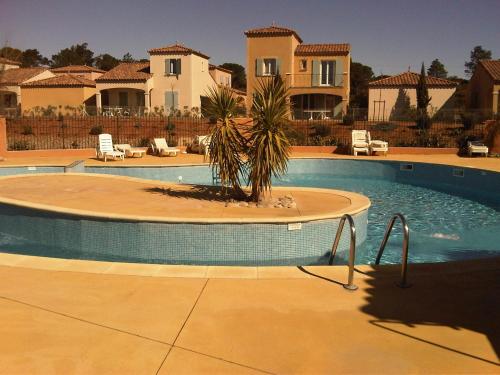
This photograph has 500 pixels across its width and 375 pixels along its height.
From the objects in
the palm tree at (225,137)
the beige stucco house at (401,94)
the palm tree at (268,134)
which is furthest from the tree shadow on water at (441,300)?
the beige stucco house at (401,94)

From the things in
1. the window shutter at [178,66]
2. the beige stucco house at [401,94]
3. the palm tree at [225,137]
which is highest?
the window shutter at [178,66]

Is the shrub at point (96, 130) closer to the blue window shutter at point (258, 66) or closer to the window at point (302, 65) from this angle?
the blue window shutter at point (258, 66)

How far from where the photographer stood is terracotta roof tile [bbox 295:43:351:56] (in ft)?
116

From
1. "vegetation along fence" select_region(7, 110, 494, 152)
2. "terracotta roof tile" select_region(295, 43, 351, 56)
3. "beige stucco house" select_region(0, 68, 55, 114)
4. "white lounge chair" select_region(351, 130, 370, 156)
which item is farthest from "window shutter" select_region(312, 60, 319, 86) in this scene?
"beige stucco house" select_region(0, 68, 55, 114)

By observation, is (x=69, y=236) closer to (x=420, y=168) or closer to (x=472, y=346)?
(x=472, y=346)

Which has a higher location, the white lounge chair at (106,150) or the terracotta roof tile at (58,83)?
the terracotta roof tile at (58,83)

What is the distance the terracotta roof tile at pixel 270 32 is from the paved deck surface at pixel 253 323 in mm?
32088

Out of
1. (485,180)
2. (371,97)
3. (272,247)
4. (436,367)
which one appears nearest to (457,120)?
(371,97)

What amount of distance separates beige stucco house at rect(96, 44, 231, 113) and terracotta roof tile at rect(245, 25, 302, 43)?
6824mm

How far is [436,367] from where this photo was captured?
345 centimetres

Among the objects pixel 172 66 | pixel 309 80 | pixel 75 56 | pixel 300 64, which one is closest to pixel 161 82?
pixel 172 66

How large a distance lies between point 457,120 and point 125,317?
88.3ft

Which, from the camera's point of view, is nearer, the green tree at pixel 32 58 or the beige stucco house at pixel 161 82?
the beige stucco house at pixel 161 82

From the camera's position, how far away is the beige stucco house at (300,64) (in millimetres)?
35281
